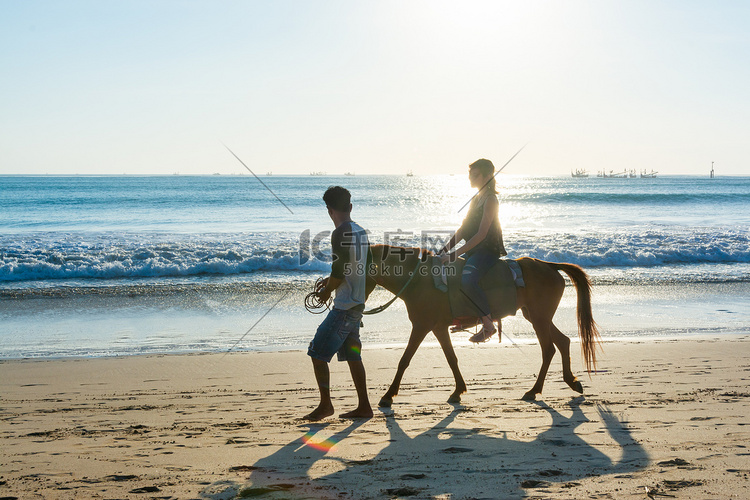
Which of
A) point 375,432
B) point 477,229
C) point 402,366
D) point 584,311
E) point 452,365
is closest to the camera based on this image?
point 375,432

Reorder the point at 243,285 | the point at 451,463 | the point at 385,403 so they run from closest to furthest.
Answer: the point at 451,463, the point at 385,403, the point at 243,285

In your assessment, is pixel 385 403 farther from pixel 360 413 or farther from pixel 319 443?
pixel 319 443

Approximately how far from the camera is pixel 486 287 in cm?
554

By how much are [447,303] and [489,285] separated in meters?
0.47

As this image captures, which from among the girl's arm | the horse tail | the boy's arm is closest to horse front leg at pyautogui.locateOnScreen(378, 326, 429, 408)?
the girl's arm

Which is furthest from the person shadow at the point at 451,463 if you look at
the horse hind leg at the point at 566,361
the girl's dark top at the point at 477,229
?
the girl's dark top at the point at 477,229

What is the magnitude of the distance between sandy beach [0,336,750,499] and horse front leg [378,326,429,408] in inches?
5.8

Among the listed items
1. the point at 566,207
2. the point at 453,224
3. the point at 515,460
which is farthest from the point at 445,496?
the point at 566,207


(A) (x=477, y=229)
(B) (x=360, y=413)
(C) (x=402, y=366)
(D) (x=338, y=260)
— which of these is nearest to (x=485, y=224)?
(A) (x=477, y=229)

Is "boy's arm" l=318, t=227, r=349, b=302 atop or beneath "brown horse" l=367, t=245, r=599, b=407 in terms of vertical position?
atop

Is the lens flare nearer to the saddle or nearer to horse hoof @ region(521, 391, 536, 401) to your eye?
the saddle

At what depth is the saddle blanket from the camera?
5351mm

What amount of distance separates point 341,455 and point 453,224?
1190 inches

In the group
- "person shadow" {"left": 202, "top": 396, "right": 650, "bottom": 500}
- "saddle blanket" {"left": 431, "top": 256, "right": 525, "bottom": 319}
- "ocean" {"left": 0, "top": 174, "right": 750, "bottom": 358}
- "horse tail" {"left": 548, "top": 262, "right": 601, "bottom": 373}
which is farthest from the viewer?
"ocean" {"left": 0, "top": 174, "right": 750, "bottom": 358}
